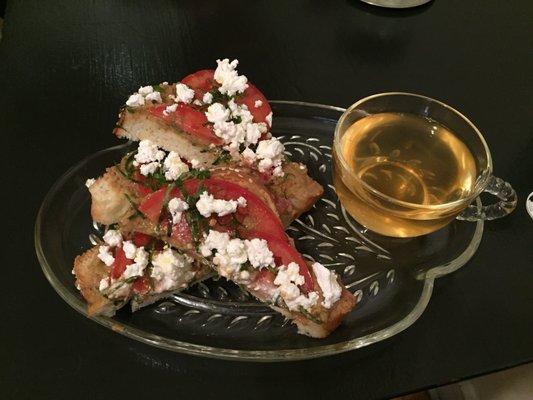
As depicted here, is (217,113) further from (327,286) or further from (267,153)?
(327,286)

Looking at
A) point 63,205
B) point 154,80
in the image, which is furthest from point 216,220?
point 154,80

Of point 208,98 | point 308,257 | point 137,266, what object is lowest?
point 308,257

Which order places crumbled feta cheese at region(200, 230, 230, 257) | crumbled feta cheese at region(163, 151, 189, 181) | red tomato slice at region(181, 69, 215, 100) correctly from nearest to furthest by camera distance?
crumbled feta cheese at region(200, 230, 230, 257)
crumbled feta cheese at region(163, 151, 189, 181)
red tomato slice at region(181, 69, 215, 100)

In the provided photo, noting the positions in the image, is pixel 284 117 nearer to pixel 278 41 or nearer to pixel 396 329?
pixel 278 41

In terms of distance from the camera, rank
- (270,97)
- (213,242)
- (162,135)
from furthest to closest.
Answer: (270,97) < (162,135) < (213,242)

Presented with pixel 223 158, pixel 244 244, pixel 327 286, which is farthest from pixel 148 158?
pixel 327 286

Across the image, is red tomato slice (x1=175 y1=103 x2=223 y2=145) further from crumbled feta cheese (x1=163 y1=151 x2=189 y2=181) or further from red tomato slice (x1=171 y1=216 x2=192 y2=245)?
red tomato slice (x1=171 y1=216 x2=192 y2=245)

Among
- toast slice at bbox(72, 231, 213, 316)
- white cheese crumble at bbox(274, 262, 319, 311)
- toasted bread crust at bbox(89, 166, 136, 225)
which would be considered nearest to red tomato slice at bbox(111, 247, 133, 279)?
toast slice at bbox(72, 231, 213, 316)

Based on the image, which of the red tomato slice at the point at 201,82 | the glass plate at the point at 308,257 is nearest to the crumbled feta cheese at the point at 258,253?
the glass plate at the point at 308,257
